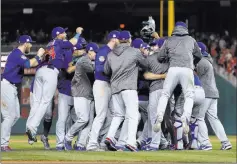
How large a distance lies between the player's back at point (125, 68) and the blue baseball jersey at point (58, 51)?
1274mm

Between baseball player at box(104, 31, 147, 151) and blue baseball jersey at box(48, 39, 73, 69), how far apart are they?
1.19 m

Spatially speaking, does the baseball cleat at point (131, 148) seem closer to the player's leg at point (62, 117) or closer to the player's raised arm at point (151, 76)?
the player's raised arm at point (151, 76)

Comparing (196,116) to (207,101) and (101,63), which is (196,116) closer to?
(207,101)

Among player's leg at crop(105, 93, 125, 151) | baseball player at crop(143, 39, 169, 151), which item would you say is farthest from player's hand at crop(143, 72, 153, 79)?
player's leg at crop(105, 93, 125, 151)

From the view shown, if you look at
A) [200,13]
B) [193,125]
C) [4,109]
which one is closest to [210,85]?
[193,125]

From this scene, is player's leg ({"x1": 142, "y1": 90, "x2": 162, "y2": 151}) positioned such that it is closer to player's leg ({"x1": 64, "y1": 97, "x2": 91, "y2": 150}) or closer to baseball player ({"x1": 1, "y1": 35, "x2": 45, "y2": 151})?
player's leg ({"x1": 64, "y1": 97, "x2": 91, "y2": 150})

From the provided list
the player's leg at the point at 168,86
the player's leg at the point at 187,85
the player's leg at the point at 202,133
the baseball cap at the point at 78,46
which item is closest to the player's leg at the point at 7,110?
the baseball cap at the point at 78,46

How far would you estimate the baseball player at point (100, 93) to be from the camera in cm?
1484

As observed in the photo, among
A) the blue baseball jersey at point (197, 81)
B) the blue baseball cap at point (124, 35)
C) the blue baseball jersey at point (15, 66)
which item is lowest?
the blue baseball jersey at point (197, 81)

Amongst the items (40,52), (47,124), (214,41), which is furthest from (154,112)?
(214,41)

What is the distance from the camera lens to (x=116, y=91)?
1447cm

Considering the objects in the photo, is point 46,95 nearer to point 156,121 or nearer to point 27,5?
point 156,121

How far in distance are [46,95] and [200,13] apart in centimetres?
1804

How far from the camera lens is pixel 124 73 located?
568 inches
